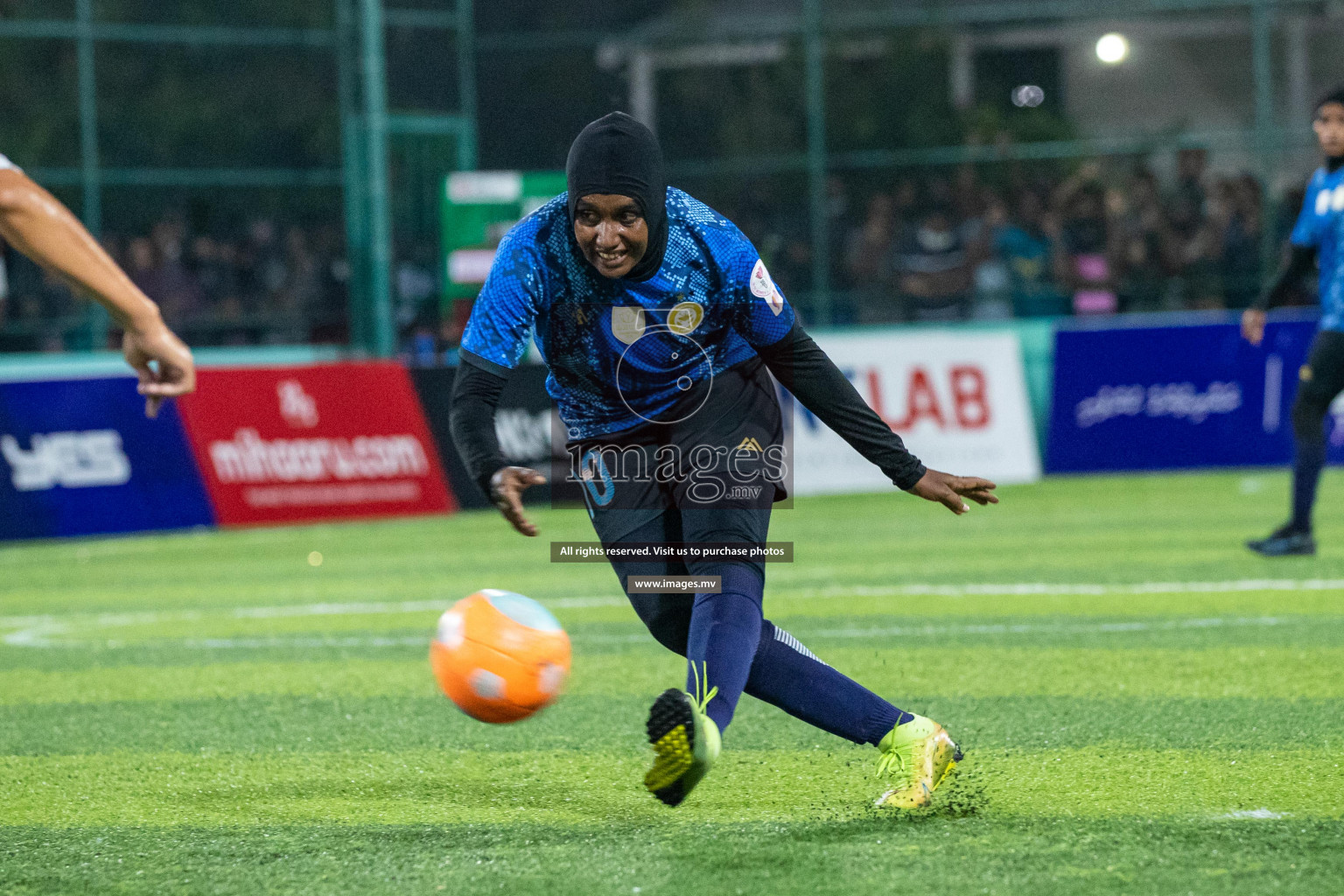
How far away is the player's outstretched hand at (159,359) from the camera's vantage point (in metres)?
3.51

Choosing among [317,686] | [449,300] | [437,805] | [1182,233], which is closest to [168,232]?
[449,300]

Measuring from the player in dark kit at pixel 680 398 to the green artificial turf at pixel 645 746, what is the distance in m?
0.41

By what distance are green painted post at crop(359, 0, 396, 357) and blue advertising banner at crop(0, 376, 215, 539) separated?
5977mm

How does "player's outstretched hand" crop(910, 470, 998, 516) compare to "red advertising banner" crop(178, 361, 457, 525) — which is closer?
"player's outstretched hand" crop(910, 470, 998, 516)

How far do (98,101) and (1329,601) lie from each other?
51.3 feet

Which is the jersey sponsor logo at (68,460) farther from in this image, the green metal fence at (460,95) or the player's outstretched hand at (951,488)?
the player's outstretched hand at (951,488)

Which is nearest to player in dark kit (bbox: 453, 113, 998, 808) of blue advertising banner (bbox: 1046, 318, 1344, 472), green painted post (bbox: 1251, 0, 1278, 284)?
blue advertising banner (bbox: 1046, 318, 1344, 472)

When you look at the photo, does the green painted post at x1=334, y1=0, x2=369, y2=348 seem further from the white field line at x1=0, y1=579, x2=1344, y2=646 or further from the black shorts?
the black shorts

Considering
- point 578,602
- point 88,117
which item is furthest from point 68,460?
point 88,117

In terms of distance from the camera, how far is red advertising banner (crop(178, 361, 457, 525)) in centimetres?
1373

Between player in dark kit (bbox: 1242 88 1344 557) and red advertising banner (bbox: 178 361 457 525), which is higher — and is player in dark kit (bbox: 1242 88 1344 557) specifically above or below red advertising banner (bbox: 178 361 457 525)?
above

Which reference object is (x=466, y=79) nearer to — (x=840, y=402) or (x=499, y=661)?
(x=840, y=402)

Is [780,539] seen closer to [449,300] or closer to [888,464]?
[888,464]

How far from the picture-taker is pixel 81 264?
3471 millimetres
